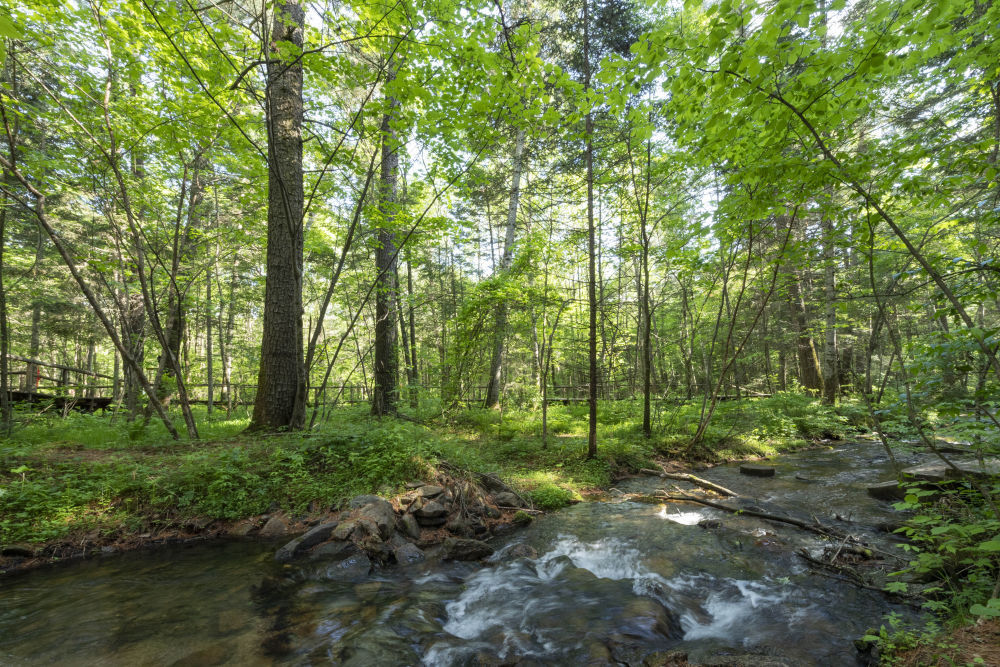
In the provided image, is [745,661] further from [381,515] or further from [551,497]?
[381,515]

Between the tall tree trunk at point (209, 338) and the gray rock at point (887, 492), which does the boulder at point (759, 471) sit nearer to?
the gray rock at point (887, 492)

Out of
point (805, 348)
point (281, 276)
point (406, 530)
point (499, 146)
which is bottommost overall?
point (406, 530)

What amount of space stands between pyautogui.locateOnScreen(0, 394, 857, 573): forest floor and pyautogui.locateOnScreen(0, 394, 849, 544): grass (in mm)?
17

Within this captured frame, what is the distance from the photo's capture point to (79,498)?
196 inches

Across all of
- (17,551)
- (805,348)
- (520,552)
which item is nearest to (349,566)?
(520,552)

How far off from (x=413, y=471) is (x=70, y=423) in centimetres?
889

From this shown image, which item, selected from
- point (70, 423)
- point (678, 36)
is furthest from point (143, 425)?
point (678, 36)

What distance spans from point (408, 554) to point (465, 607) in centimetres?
126

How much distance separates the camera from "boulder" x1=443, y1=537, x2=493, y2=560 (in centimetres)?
502

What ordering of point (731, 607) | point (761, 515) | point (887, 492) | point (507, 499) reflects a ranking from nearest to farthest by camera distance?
point (731, 607), point (761, 515), point (887, 492), point (507, 499)

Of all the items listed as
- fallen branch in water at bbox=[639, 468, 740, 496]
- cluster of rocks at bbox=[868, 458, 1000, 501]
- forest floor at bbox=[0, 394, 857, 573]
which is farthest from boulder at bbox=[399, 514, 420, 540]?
cluster of rocks at bbox=[868, 458, 1000, 501]

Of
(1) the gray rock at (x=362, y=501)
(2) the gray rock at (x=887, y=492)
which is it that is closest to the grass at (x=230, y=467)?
(1) the gray rock at (x=362, y=501)

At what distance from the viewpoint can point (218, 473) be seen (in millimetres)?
5594

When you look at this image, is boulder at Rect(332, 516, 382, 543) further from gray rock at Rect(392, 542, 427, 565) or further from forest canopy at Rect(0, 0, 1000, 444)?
forest canopy at Rect(0, 0, 1000, 444)
